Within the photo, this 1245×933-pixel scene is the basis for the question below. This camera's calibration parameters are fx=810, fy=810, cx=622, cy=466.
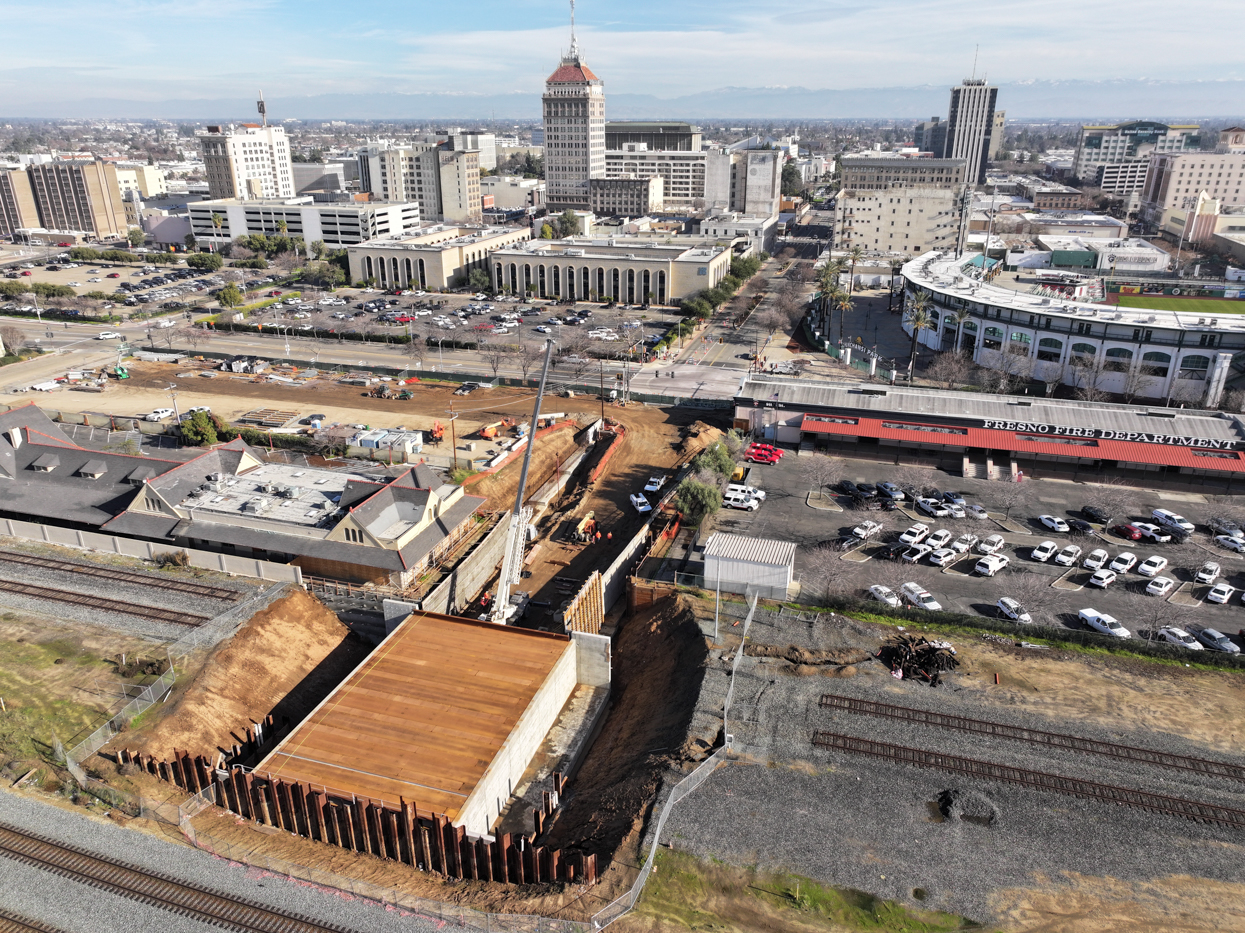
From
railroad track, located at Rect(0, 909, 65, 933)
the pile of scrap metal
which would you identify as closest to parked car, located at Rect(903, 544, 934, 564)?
the pile of scrap metal

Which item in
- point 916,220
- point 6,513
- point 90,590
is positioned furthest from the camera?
point 916,220

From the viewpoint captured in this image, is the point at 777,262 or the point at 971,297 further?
the point at 777,262

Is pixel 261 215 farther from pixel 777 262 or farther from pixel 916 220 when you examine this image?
pixel 916 220

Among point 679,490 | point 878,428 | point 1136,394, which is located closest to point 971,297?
point 1136,394

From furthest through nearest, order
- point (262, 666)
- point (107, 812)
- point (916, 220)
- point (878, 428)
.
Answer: point (916, 220) < point (878, 428) < point (262, 666) < point (107, 812)

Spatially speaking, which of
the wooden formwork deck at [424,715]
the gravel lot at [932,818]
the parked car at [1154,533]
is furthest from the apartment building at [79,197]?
the parked car at [1154,533]

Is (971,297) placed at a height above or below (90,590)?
above

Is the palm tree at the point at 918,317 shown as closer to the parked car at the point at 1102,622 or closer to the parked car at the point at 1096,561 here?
the parked car at the point at 1096,561
